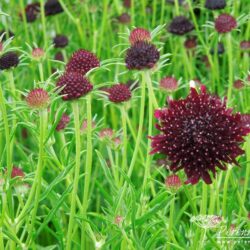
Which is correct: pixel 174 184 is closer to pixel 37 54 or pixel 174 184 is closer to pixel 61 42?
pixel 37 54

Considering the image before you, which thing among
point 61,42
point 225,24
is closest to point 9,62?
point 225,24

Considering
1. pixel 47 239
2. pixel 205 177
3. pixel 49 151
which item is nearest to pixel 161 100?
pixel 47 239

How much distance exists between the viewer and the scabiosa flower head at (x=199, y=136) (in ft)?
3.35

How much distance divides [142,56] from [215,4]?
86cm

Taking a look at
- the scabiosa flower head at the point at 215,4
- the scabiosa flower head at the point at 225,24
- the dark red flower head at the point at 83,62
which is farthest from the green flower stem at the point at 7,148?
the scabiosa flower head at the point at 215,4

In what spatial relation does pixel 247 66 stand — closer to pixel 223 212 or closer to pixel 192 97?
pixel 223 212

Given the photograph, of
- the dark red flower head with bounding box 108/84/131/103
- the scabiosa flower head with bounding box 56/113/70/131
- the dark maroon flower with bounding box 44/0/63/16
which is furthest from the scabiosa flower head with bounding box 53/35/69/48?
the dark red flower head with bounding box 108/84/131/103

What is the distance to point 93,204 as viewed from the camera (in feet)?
6.99

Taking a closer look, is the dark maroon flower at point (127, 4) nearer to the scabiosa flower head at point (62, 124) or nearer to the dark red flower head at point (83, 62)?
the scabiosa flower head at point (62, 124)

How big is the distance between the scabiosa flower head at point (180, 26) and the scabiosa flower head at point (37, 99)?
43.8 inches

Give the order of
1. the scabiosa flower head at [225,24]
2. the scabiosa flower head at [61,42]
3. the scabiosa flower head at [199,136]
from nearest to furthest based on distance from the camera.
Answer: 1. the scabiosa flower head at [199,136]
2. the scabiosa flower head at [225,24]
3. the scabiosa flower head at [61,42]

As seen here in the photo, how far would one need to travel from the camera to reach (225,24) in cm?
184

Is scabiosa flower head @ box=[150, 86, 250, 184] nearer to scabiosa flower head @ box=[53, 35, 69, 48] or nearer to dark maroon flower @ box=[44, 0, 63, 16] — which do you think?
scabiosa flower head @ box=[53, 35, 69, 48]

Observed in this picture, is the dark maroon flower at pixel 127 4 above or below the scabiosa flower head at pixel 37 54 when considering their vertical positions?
below
